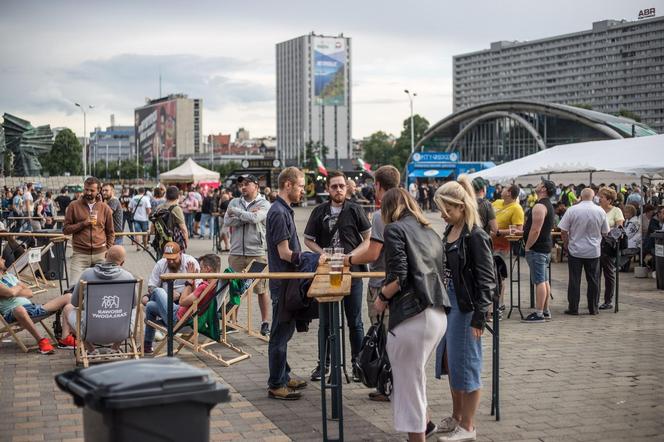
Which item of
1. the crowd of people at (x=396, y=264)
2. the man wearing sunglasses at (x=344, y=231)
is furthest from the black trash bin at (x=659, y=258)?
the man wearing sunglasses at (x=344, y=231)

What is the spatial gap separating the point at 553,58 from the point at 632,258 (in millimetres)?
163880

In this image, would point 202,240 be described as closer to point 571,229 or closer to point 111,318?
point 571,229

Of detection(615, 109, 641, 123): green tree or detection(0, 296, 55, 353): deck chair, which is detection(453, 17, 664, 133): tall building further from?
detection(0, 296, 55, 353): deck chair

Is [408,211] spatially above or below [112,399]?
above

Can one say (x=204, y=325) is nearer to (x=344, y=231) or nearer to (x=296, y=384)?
(x=296, y=384)

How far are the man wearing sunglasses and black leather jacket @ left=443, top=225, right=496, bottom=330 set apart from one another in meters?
1.87

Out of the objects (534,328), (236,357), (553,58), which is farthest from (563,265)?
(553,58)

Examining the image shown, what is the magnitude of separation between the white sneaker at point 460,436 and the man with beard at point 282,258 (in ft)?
5.33

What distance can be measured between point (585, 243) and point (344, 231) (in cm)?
545

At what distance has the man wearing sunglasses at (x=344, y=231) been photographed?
753cm

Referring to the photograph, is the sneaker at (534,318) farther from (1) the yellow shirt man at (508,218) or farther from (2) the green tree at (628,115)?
(2) the green tree at (628,115)

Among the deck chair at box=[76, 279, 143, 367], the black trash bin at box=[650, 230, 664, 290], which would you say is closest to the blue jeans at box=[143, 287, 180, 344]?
the deck chair at box=[76, 279, 143, 367]

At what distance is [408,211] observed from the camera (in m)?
5.46

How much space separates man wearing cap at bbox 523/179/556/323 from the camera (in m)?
10.9
